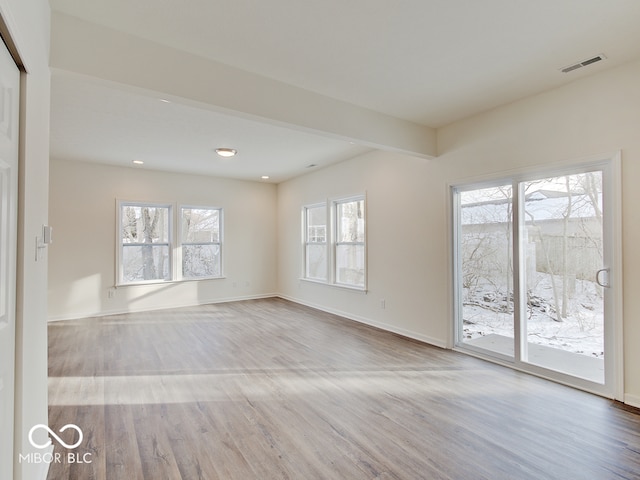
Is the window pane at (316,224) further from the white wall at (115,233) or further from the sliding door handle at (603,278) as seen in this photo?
the sliding door handle at (603,278)

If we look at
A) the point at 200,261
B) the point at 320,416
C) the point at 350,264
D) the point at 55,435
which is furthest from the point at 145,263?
the point at 320,416

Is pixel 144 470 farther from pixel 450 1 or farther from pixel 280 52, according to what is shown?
pixel 450 1

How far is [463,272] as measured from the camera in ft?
12.9

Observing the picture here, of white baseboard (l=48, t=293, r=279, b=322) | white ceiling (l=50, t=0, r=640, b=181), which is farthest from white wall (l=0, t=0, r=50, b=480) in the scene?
white baseboard (l=48, t=293, r=279, b=322)

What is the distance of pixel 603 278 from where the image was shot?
2.73 meters

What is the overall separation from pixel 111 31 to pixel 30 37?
0.88m

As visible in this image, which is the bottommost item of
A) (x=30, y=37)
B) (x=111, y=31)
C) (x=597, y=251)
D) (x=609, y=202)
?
(x=597, y=251)

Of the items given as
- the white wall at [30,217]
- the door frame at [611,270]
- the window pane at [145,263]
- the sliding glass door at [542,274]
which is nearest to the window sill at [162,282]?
the window pane at [145,263]

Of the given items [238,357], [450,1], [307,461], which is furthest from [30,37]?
[238,357]

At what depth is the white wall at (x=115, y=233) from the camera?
5.37m

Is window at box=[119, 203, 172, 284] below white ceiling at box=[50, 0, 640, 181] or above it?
below

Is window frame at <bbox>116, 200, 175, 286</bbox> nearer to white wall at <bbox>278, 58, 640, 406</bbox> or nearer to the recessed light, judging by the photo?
the recessed light

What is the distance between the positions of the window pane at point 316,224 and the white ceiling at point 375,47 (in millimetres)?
2769

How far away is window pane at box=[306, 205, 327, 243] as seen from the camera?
6324 mm
